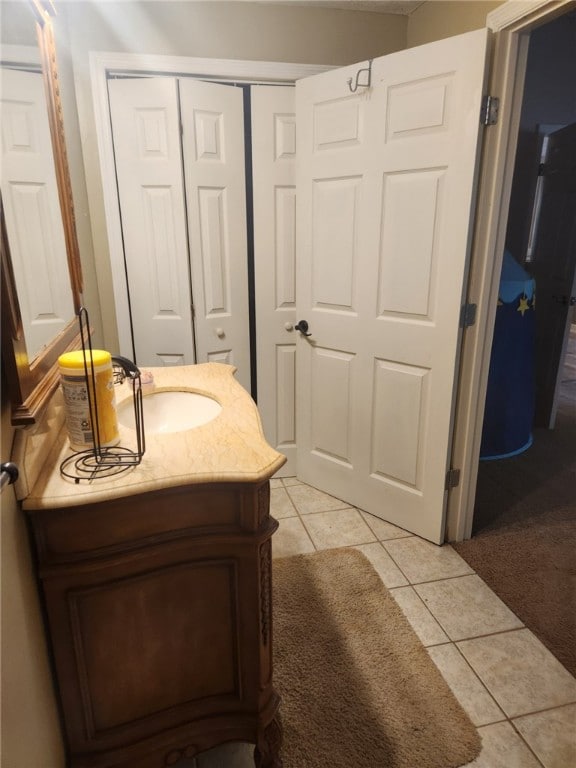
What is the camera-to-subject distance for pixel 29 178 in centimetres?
101

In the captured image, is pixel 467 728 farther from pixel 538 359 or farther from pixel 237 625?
pixel 538 359

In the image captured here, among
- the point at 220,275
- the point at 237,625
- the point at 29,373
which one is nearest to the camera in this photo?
the point at 29,373

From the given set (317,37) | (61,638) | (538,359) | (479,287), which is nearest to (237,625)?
(61,638)

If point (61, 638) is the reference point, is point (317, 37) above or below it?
above

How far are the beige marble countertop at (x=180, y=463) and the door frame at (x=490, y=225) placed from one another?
1.10 meters

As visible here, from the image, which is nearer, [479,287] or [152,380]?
[152,380]

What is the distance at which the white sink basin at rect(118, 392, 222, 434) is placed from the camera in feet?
4.79

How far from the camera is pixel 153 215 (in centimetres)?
230

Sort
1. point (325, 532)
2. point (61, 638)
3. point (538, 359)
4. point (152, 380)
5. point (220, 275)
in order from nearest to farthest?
point (61, 638) → point (152, 380) → point (325, 532) → point (220, 275) → point (538, 359)

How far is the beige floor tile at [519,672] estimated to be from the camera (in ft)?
4.90

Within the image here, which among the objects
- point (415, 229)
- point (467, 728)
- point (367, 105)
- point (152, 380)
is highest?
point (367, 105)

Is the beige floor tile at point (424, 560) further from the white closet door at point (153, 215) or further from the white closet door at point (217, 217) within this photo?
the white closet door at point (153, 215)

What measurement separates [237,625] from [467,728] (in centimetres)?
81

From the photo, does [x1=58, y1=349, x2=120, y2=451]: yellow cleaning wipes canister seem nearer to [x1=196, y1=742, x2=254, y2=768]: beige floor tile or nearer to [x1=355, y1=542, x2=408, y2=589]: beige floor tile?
[x1=196, y1=742, x2=254, y2=768]: beige floor tile
